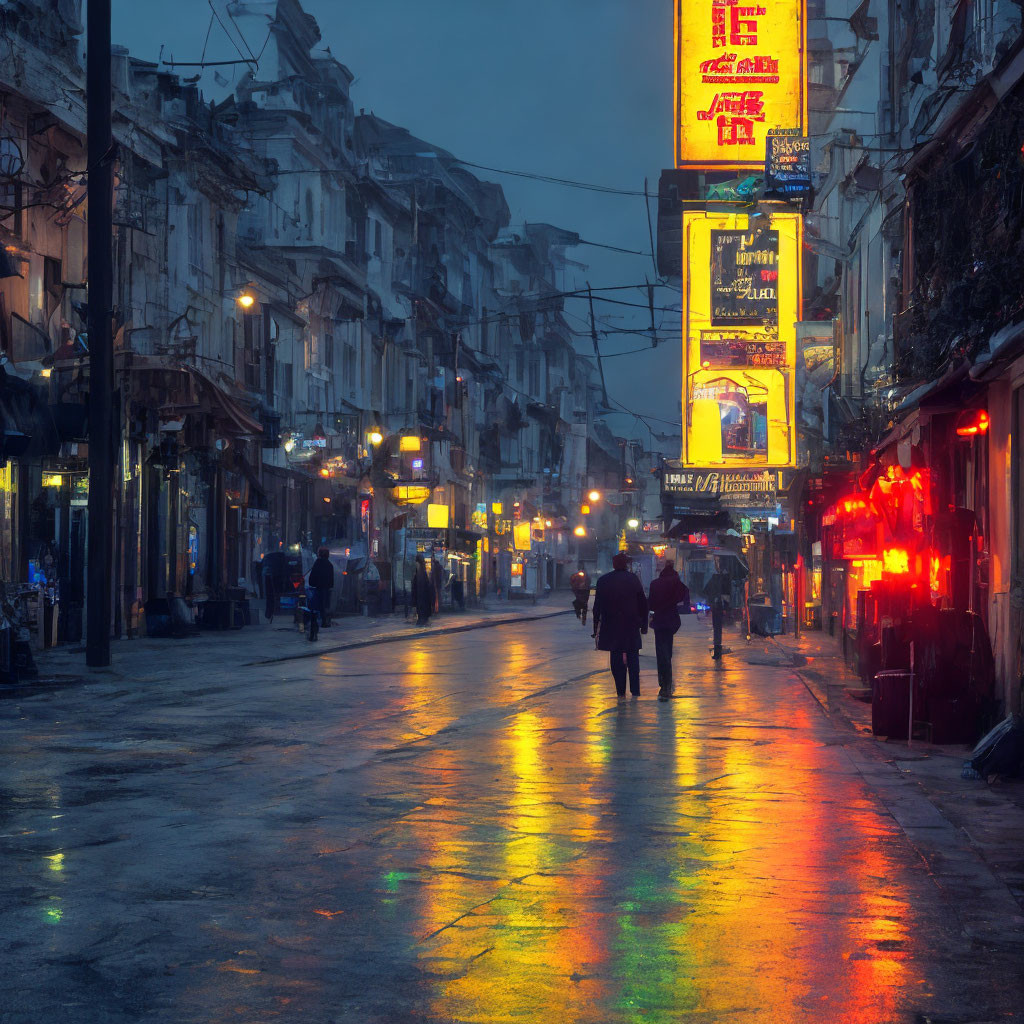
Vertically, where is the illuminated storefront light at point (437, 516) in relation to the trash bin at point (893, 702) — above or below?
above

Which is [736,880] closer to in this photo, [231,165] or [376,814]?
[376,814]

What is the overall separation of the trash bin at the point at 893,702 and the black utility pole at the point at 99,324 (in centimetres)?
1248

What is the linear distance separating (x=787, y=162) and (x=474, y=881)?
29047 millimetres

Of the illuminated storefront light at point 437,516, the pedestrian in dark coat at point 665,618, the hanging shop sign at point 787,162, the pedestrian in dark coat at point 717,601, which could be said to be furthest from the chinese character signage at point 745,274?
the illuminated storefront light at point 437,516

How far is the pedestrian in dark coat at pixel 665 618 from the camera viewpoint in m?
21.3

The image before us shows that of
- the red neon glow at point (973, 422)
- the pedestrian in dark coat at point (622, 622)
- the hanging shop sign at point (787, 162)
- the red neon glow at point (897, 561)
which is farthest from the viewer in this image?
the hanging shop sign at point (787, 162)

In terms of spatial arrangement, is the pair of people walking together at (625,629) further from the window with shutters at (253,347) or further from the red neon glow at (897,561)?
the window with shutters at (253,347)

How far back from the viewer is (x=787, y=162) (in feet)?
115

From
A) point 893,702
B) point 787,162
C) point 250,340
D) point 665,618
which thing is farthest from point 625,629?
point 250,340

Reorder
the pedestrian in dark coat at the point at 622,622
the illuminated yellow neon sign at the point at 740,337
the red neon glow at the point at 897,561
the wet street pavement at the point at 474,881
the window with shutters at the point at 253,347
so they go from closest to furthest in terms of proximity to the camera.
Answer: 1. the wet street pavement at the point at 474,881
2. the pedestrian in dark coat at the point at 622,622
3. the red neon glow at the point at 897,561
4. the illuminated yellow neon sign at the point at 740,337
5. the window with shutters at the point at 253,347

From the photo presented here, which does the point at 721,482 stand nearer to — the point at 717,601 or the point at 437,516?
the point at 717,601

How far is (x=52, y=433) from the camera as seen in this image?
28.0 meters

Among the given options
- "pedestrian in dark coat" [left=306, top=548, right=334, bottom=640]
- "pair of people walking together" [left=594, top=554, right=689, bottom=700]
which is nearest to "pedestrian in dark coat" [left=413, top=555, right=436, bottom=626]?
"pedestrian in dark coat" [left=306, top=548, right=334, bottom=640]

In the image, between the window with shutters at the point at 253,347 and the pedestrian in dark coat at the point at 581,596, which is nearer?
the window with shutters at the point at 253,347
